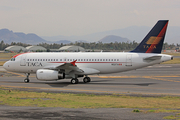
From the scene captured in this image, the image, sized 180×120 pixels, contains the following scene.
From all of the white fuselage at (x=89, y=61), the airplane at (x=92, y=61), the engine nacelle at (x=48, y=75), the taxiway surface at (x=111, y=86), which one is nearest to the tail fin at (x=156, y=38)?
the airplane at (x=92, y=61)

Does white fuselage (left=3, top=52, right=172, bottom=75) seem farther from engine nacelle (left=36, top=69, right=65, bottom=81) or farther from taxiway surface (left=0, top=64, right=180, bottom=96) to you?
engine nacelle (left=36, top=69, right=65, bottom=81)

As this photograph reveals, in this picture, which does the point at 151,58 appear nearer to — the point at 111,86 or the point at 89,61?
the point at 111,86

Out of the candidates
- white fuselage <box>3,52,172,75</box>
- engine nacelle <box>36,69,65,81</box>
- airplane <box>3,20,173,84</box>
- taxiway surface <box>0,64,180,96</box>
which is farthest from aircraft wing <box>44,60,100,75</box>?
taxiway surface <box>0,64,180,96</box>

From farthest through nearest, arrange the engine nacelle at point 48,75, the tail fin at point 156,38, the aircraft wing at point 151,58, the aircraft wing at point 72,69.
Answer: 1. the tail fin at point 156,38
2. the aircraft wing at point 151,58
3. the aircraft wing at point 72,69
4. the engine nacelle at point 48,75

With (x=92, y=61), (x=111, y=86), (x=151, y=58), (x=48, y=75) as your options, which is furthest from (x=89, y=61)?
(x=151, y=58)

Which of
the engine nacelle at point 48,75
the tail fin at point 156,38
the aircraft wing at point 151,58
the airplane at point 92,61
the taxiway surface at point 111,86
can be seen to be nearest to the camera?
the taxiway surface at point 111,86

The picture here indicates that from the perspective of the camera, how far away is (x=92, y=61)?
34.0 meters

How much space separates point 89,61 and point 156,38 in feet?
31.1

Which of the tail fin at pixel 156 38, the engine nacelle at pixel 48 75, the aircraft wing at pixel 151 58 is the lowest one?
the engine nacelle at pixel 48 75

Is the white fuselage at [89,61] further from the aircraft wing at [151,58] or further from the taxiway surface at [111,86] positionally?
the taxiway surface at [111,86]

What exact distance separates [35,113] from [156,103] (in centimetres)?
968

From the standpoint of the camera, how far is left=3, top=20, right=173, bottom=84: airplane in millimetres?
32469

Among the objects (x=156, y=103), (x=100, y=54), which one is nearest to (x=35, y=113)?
(x=156, y=103)

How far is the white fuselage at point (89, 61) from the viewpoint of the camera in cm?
3325
